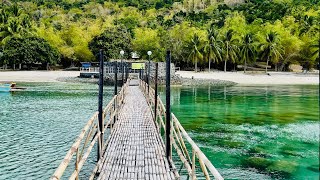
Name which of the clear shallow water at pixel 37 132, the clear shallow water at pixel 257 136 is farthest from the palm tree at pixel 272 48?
the clear shallow water at pixel 37 132

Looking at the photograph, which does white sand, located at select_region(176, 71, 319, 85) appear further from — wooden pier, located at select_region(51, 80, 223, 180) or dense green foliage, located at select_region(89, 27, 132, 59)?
wooden pier, located at select_region(51, 80, 223, 180)

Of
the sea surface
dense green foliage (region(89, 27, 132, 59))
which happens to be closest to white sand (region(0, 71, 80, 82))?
dense green foliage (region(89, 27, 132, 59))

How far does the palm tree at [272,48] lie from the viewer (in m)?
64.9

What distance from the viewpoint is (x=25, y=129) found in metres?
18.6

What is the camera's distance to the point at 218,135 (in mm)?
17641

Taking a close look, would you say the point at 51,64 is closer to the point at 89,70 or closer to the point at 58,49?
the point at 58,49

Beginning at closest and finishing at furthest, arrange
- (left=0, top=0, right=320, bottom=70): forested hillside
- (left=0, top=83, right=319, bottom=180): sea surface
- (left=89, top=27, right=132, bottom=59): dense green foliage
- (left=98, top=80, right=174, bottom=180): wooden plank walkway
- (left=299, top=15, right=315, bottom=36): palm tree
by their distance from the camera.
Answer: (left=98, top=80, right=174, bottom=180): wooden plank walkway → (left=0, top=83, right=319, bottom=180): sea surface → (left=0, top=0, right=320, bottom=70): forested hillside → (left=89, top=27, right=132, bottom=59): dense green foliage → (left=299, top=15, right=315, bottom=36): palm tree

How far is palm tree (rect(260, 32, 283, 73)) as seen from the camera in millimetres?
64875

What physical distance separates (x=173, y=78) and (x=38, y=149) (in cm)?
3742

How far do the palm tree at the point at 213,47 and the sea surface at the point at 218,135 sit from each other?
35.3 m

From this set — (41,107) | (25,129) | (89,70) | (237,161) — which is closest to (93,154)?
(237,161)

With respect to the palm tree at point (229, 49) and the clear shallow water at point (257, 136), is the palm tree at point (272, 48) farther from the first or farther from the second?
the clear shallow water at point (257, 136)

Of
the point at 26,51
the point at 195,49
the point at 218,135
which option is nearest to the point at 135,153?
the point at 218,135

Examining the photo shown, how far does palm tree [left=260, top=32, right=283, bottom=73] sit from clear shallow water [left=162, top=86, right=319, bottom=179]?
35.1 meters
